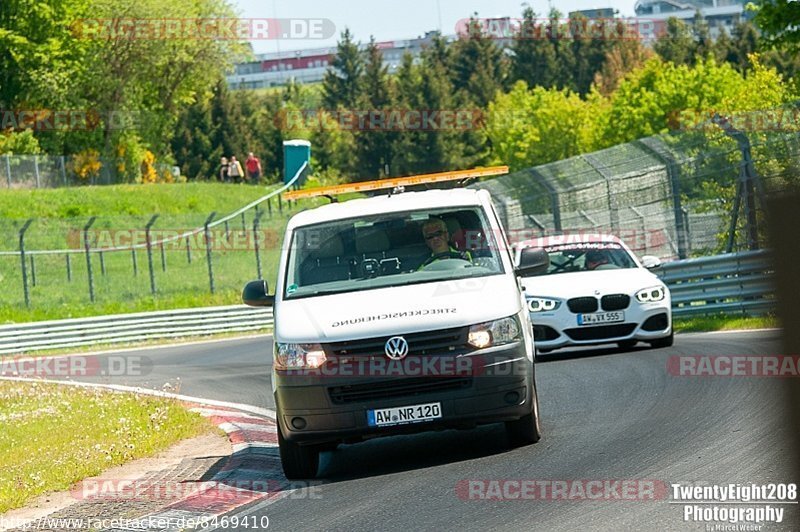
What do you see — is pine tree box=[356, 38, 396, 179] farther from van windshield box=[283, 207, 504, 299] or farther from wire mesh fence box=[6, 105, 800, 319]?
van windshield box=[283, 207, 504, 299]

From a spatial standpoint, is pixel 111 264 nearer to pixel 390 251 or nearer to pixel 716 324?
pixel 716 324

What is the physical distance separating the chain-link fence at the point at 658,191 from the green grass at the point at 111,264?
10892mm

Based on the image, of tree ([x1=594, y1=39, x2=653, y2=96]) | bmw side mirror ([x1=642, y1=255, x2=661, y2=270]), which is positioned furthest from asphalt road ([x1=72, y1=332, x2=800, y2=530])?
tree ([x1=594, y1=39, x2=653, y2=96])

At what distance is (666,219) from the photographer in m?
23.3

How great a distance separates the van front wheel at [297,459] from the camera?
8820 millimetres

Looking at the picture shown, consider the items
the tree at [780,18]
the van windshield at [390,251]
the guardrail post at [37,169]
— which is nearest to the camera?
the van windshield at [390,251]

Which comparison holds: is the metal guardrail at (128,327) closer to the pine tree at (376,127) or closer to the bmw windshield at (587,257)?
the bmw windshield at (587,257)

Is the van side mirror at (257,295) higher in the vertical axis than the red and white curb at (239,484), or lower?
higher

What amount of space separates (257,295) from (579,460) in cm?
264

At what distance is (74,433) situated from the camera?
13.0 meters

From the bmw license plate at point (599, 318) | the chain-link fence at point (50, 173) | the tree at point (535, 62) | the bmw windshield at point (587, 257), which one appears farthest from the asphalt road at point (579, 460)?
the tree at point (535, 62)

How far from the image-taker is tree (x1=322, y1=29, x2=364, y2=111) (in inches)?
4459

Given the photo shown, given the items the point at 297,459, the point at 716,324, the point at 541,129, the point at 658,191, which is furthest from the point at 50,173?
the point at 297,459

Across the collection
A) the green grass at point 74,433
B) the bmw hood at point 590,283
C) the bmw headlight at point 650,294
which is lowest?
the green grass at point 74,433
